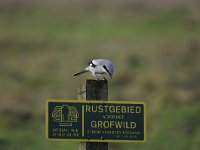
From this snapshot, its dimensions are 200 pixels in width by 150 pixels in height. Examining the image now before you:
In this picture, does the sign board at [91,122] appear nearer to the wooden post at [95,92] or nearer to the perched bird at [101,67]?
the wooden post at [95,92]

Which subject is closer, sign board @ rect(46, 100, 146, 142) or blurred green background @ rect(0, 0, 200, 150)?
sign board @ rect(46, 100, 146, 142)

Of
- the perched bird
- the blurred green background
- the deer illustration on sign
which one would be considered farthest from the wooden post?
the blurred green background

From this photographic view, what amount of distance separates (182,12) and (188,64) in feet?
31.2

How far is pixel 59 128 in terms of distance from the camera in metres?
7.50

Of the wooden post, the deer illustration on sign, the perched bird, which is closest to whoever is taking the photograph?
the deer illustration on sign

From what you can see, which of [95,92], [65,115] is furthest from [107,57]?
[65,115]

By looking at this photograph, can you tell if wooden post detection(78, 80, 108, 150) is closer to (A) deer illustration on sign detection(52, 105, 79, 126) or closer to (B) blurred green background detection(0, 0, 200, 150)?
(A) deer illustration on sign detection(52, 105, 79, 126)

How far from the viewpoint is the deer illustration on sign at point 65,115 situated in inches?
294

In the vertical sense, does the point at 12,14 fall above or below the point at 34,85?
above

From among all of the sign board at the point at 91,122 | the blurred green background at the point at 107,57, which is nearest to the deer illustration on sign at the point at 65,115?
the sign board at the point at 91,122

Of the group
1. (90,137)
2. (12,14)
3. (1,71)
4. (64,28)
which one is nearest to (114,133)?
(90,137)

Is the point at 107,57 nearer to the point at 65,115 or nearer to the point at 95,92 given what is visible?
the point at 95,92

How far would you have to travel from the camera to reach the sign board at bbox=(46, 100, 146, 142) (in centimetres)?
748

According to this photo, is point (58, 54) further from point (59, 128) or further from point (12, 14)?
point (59, 128)
